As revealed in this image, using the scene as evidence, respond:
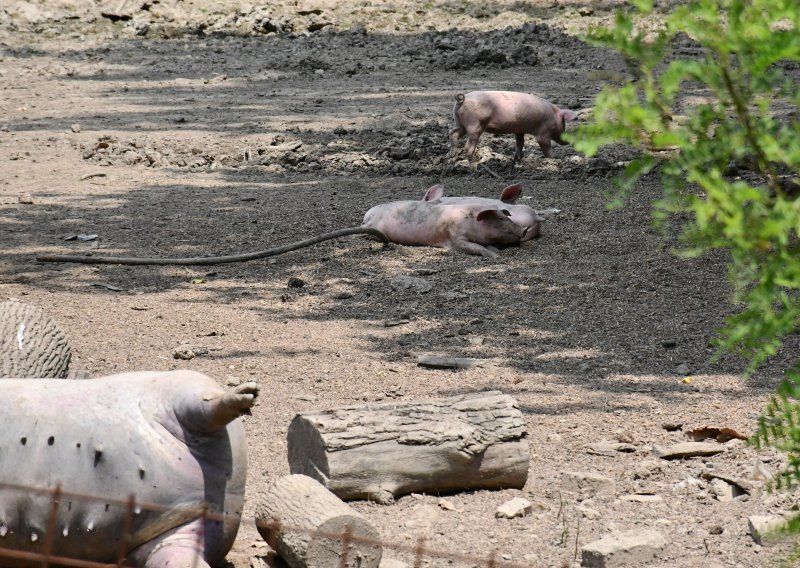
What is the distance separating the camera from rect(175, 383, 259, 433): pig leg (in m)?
2.99

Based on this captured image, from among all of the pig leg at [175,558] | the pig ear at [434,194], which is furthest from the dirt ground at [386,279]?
the pig ear at [434,194]

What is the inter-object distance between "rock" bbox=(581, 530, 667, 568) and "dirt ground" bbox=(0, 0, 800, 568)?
39 millimetres

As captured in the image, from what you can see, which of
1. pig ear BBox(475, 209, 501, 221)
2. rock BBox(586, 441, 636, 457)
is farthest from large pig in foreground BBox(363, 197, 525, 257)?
rock BBox(586, 441, 636, 457)

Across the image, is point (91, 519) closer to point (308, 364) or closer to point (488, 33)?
point (308, 364)

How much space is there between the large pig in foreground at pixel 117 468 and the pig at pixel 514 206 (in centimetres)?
480

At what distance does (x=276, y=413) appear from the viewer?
4.99 meters

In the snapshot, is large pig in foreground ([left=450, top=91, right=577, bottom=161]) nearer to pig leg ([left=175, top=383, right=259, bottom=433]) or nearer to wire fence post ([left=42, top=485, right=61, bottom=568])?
pig leg ([left=175, top=383, right=259, bottom=433])

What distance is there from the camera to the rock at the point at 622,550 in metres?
3.52

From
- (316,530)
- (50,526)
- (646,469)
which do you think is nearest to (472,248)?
(646,469)

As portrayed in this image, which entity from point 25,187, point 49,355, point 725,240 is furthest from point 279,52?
point 725,240

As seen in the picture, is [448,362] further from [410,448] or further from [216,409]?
[216,409]

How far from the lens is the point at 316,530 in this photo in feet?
11.1

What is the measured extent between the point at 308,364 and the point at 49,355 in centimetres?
124

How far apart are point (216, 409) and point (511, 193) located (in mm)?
5531
